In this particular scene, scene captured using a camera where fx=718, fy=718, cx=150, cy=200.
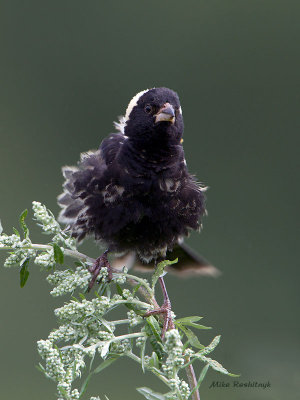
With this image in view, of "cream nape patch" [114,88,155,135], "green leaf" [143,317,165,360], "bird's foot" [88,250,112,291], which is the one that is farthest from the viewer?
"cream nape patch" [114,88,155,135]

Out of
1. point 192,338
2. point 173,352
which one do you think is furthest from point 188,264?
point 173,352

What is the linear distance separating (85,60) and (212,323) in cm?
261

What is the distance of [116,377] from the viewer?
179 inches

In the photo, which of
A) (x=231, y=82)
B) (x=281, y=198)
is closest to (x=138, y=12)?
(x=231, y=82)

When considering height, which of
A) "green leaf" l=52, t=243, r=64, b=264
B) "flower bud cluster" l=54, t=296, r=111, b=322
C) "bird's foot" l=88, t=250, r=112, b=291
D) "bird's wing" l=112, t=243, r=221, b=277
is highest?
"green leaf" l=52, t=243, r=64, b=264

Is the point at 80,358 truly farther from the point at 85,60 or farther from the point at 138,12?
the point at 138,12

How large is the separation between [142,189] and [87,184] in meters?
0.23

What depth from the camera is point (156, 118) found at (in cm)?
264

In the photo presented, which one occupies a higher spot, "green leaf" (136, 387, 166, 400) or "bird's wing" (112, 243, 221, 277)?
"green leaf" (136, 387, 166, 400)

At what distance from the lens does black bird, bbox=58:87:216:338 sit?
258cm

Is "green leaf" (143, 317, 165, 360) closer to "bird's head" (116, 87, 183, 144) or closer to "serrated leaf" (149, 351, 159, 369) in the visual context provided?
"serrated leaf" (149, 351, 159, 369)

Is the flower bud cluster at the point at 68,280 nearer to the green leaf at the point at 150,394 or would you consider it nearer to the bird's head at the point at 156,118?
the green leaf at the point at 150,394
